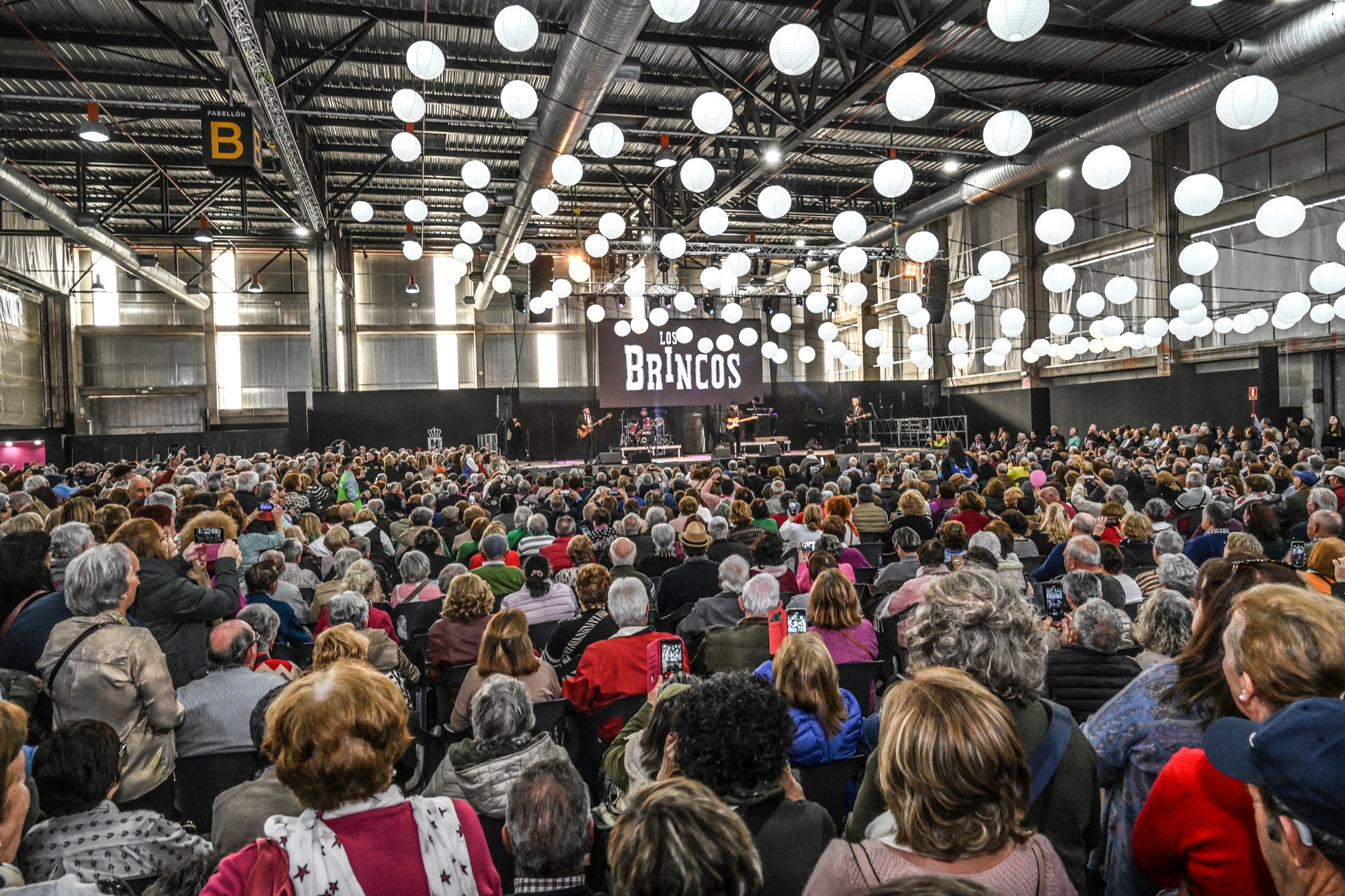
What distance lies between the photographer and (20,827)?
168cm

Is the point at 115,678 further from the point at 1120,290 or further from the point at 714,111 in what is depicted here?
the point at 1120,290

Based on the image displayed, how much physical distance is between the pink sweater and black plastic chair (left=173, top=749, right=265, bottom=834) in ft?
4.59

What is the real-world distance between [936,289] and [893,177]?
32.7 ft

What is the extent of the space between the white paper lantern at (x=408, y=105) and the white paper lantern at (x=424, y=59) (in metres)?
0.50

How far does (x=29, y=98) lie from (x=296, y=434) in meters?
12.0

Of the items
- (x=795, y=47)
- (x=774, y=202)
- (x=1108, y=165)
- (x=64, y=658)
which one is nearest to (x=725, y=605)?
(x=64, y=658)

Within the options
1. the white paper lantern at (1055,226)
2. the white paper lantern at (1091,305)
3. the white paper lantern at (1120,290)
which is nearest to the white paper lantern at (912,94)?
the white paper lantern at (1055,226)

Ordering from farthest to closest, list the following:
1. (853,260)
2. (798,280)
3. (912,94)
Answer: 1. (798,280)
2. (853,260)
3. (912,94)

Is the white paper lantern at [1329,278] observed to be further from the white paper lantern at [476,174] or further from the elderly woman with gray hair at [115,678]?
the elderly woman with gray hair at [115,678]

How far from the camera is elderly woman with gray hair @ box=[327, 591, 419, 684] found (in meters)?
3.29

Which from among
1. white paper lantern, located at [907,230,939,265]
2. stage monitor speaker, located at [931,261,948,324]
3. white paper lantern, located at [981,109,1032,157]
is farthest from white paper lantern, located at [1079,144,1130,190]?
stage monitor speaker, located at [931,261,948,324]

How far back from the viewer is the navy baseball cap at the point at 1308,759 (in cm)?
88

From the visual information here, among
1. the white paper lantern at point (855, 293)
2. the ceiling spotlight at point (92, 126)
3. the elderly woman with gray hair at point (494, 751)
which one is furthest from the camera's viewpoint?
the white paper lantern at point (855, 293)

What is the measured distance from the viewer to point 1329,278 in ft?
30.0
